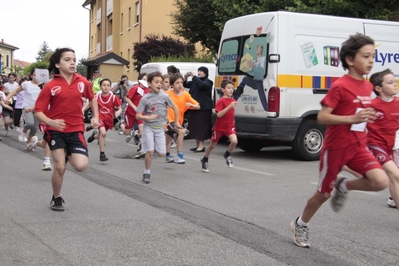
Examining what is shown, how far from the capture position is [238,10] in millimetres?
20562

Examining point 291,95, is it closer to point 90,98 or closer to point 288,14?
point 288,14

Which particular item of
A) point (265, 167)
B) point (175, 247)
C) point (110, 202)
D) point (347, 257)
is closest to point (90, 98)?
point (110, 202)

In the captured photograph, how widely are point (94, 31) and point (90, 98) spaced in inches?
2353

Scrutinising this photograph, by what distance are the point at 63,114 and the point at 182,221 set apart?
1764 millimetres

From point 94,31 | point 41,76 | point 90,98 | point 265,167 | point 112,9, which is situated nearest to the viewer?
point 90,98

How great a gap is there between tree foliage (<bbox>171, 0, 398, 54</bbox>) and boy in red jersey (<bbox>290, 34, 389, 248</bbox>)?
1298 centimetres

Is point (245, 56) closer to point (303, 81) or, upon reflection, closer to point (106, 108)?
point (303, 81)

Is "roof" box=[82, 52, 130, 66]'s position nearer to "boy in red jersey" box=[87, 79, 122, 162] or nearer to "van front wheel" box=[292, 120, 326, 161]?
"boy in red jersey" box=[87, 79, 122, 162]

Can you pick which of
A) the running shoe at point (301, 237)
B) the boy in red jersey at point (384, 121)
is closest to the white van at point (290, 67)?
the boy in red jersey at point (384, 121)

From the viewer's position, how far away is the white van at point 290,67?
11.8 metres

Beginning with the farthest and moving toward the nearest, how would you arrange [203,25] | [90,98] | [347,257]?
[203,25], [90,98], [347,257]

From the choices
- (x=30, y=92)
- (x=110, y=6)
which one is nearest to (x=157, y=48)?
(x=110, y=6)

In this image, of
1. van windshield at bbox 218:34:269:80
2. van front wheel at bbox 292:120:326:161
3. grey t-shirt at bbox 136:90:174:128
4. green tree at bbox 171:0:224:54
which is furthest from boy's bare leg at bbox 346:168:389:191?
green tree at bbox 171:0:224:54

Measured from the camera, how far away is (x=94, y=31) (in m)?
65.2
